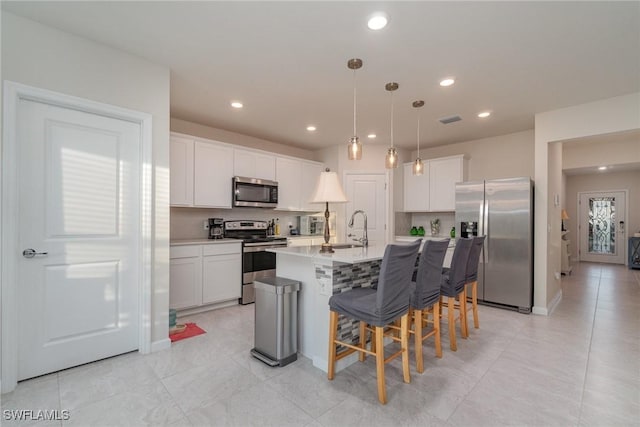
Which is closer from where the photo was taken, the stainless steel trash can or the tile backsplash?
the stainless steel trash can

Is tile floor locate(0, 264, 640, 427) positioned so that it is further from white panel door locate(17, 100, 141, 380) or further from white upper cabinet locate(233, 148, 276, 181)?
white upper cabinet locate(233, 148, 276, 181)

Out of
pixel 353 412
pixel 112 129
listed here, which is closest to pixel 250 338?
pixel 353 412

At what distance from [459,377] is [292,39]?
2876mm

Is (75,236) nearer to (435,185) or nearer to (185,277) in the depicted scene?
(185,277)

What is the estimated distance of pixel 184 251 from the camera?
366 cm

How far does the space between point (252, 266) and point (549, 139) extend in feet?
13.8

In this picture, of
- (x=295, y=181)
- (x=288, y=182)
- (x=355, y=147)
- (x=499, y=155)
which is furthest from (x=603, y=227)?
(x=355, y=147)

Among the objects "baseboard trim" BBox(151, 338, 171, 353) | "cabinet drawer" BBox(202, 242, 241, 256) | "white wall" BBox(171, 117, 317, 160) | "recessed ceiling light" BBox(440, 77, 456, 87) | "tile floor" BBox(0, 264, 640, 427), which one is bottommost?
"tile floor" BBox(0, 264, 640, 427)

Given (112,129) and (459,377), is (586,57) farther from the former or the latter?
(112,129)

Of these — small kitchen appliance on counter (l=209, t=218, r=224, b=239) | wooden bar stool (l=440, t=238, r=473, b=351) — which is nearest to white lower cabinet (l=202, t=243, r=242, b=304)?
small kitchen appliance on counter (l=209, t=218, r=224, b=239)

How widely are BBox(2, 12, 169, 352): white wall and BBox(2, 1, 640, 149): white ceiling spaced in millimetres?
96

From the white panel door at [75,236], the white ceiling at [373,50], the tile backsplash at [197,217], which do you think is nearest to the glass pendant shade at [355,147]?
the white ceiling at [373,50]

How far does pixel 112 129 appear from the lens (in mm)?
2541

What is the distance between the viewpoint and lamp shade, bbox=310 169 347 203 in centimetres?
262
